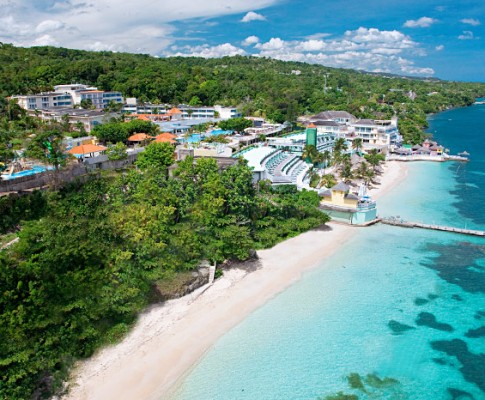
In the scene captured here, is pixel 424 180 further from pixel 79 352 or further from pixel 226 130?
pixel 79 352

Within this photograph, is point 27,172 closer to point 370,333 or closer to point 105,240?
point 105,240

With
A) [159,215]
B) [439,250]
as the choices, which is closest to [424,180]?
[439,250]

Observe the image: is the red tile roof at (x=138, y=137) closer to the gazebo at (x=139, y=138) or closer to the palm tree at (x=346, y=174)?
the gazebo at (x=139, y=138)

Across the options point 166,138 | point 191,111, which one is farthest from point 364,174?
point 191,111

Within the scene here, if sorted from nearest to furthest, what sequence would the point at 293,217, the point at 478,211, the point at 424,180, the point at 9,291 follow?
the point at 9,291
the point at 293,217
the point at 478,211
the point at 424,180

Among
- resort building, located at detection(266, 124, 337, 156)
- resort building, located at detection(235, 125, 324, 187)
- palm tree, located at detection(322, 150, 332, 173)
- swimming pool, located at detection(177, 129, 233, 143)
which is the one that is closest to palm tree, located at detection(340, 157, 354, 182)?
resort building, located at detection(235, 125, 324, 187)
